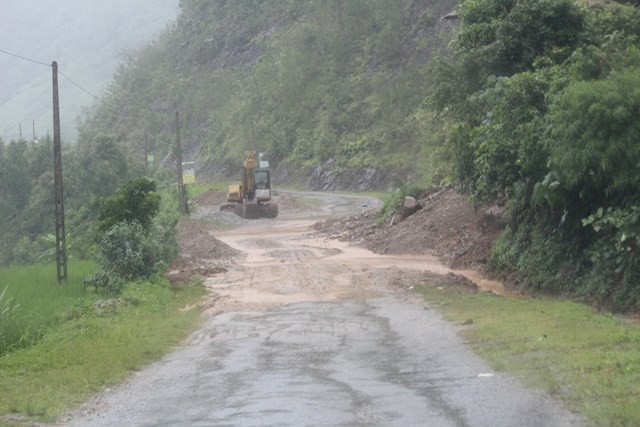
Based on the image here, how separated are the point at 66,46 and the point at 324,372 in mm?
153322

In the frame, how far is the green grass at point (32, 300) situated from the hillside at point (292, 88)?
3861cm

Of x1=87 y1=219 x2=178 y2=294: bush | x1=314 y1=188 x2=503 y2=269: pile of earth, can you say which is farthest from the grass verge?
x1=314 y1=188 x2=503 y2=269: pile of earth

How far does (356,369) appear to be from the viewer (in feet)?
41.1

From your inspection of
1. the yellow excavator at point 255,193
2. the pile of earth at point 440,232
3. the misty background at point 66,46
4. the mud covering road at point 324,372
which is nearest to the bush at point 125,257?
the mud covering road at point 324,372

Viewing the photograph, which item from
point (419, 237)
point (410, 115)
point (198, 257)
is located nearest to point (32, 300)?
point (198, 257)

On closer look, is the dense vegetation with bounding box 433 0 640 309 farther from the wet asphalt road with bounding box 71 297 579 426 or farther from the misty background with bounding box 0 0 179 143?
the misty background with bounding box 0 0 179 143

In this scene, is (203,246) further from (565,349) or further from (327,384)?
(327,384)

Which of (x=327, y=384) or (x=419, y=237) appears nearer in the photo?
(x=327, y=384)

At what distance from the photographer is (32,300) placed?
20484 mm

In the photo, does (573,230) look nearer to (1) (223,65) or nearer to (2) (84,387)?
(2) (84,387)

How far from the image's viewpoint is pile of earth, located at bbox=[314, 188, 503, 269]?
27.6m

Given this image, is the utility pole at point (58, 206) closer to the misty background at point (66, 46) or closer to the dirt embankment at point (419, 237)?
the dirt embankment at point (419, 237)

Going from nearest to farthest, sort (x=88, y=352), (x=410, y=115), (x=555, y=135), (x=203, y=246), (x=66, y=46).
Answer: (x=88, y=352) → (x=555, y=135) → (x=203, y=246) → (x=410, y=115) → (x=66, y=46)

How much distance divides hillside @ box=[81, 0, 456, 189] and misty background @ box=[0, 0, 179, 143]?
16.1 meters
